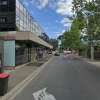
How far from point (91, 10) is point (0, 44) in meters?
9.09

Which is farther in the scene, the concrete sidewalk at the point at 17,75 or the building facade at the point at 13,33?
the building facade at the point at 13,33

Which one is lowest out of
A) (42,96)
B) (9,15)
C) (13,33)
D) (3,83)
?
(42,96)

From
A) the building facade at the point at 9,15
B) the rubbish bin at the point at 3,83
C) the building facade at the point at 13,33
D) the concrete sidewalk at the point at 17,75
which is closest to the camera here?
the rubbish bin at the point at 3,83

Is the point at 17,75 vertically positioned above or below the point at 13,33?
below

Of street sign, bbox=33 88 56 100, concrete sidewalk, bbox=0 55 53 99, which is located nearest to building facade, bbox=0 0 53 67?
concrete sidewalk, bbox=0 55 53 99

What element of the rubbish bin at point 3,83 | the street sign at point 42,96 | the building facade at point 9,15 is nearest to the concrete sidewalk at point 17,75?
the rubbish bin at point 3,83

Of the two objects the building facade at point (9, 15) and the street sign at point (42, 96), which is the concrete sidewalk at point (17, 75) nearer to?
the street sign at point (42, 96)

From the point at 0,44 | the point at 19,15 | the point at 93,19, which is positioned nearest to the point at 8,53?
the point at 0,44

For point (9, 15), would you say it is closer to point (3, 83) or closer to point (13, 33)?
point (13, 33)

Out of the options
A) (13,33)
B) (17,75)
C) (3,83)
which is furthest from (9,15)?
(3,83)

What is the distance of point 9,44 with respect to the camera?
14148 mm

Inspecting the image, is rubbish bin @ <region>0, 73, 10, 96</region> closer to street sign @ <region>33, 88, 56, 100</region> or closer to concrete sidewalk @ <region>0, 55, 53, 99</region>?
concrete sidewalk @ <region>0, 55, 53, 99</region>

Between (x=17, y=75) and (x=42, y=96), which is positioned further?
(x=17, y=75)

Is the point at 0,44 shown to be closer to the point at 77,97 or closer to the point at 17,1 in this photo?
the point at 77,97
